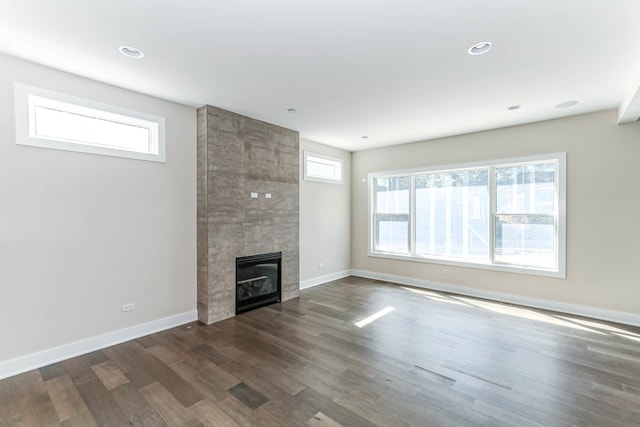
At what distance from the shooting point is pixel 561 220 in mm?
4332

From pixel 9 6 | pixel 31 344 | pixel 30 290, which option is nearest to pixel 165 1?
pixel 9 6

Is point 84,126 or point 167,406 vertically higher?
point 84,126

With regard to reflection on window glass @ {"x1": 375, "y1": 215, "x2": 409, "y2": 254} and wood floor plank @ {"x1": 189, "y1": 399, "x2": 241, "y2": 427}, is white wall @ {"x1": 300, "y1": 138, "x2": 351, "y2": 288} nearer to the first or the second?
reflection on window glass @ {"x1": 375, "y1": 215, "x2": 409, "y2": 254}

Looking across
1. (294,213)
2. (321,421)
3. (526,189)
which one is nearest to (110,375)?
(321,421)

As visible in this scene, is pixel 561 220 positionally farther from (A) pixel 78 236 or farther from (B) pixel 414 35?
(A) pixel 78 236

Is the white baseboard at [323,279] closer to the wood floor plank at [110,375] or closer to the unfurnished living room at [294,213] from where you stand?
the unfurnished living room at [294,213]

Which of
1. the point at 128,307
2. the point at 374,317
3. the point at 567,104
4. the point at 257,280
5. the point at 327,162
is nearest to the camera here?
the point at 128,307

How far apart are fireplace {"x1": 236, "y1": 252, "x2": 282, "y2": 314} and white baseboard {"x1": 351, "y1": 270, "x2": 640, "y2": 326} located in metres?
2.55

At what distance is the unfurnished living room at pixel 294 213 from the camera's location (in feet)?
7.18

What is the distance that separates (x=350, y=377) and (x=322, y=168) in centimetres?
429

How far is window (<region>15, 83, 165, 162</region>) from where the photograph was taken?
2.76m

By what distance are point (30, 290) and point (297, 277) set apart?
3418 millimetres

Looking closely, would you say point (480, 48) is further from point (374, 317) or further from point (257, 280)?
point (257, 280)

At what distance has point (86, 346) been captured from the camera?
3068mm
